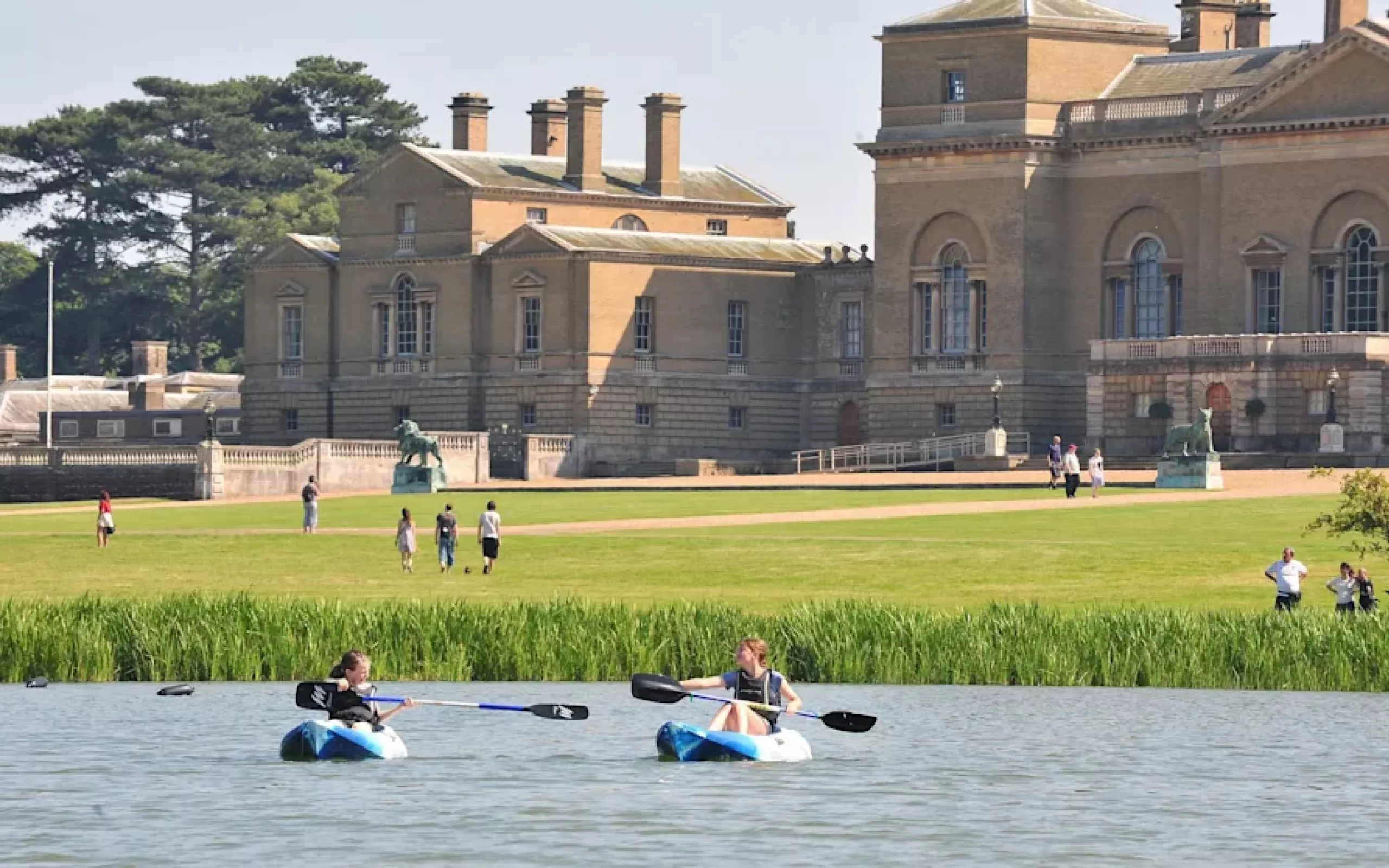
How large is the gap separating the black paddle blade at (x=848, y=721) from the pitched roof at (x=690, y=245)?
71.3m

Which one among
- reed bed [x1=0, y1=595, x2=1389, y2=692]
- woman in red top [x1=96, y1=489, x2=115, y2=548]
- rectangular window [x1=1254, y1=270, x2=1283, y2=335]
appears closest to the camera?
reed bed [x1=0, y1=595, x2=1389, y2=692]

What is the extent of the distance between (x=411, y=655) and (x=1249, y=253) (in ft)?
187

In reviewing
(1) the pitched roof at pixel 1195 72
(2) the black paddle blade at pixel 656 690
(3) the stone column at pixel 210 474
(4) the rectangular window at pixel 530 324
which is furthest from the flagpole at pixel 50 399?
(2) the black paddle blade at pixel 656 690

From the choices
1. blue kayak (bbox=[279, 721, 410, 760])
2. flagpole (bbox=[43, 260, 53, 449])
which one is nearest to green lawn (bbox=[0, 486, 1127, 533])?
flagpole (bbox=[43, 260, 53, 449])

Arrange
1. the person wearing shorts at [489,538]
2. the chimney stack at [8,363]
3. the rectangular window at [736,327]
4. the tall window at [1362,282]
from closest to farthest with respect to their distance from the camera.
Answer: the person wearing shorts at [489,538]
the tall window at [1362,282]
the rectangular window at [736,327]
the chimney stack at [8,363]

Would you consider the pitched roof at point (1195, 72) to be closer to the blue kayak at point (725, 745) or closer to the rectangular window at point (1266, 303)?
the rectangular window at point (1266, 303)

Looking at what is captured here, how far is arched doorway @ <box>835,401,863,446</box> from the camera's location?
113000 mm

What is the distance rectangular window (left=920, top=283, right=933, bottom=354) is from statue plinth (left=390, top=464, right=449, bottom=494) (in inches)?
800

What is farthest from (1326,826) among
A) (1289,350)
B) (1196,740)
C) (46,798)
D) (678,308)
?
(678,308)

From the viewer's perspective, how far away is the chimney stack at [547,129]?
123 metres

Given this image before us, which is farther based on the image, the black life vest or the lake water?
the black life vest

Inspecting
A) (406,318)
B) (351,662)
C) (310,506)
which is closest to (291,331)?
(406,318)

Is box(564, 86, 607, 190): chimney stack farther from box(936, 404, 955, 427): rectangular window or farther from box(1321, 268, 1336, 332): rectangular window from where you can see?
box(1321, 268, 1336, 332): rectangular window

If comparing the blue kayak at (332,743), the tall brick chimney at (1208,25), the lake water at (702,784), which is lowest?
the lake water at (702,784)
